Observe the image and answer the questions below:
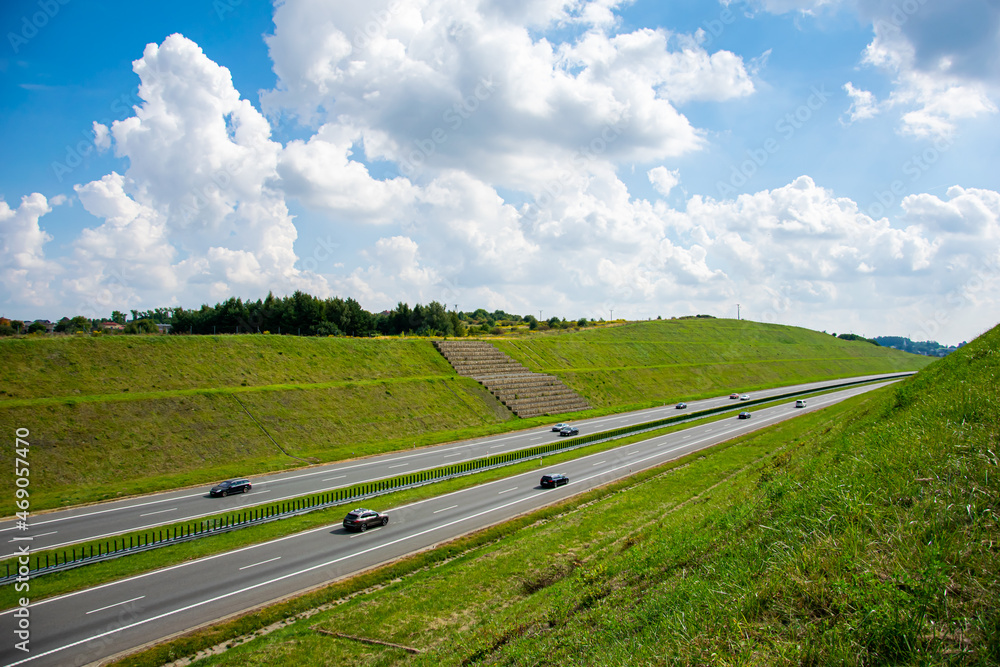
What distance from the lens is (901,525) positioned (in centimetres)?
806

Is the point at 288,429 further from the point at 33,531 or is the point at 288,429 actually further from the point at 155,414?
the point at 33,531

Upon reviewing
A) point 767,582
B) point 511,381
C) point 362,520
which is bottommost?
point 362,520

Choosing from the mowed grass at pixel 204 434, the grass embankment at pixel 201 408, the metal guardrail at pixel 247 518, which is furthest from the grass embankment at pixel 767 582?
the grass embankment at pixel 201 408

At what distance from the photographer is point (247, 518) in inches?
1041

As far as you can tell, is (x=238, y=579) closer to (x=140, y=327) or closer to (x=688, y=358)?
(x=140, y=327)

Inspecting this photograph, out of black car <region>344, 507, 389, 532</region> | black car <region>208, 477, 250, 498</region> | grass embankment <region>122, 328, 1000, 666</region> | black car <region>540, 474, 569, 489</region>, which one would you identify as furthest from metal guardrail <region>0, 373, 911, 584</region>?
grass embankment <region>122, 328, 1000, 666</region>

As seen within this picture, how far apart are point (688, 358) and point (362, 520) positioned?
3670 inches

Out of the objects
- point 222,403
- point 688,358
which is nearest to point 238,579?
point 222,403

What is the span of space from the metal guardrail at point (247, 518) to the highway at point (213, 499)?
1777mm

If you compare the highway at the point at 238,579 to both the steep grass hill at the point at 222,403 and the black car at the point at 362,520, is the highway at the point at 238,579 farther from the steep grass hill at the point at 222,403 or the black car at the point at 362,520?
the steep grass hill at the point at 222,403

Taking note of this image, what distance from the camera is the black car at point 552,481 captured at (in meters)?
33.2

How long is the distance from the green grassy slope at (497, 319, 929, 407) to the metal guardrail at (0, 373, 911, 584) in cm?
3382

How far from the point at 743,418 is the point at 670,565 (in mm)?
52784

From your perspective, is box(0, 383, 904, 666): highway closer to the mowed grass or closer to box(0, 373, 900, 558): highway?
box(0, 373, 900, 558): highway
